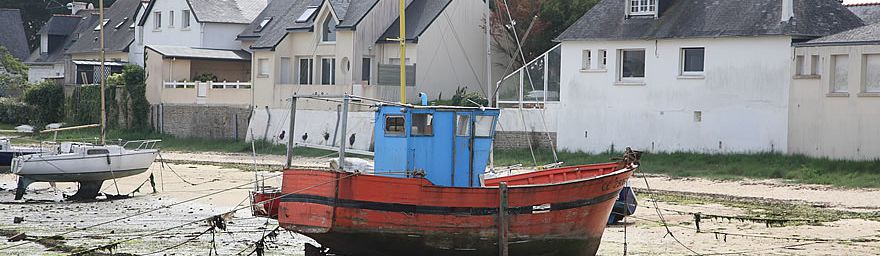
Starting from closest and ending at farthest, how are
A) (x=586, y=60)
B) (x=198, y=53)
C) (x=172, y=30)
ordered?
(x=586, y=60) < (x=198, y=53) < (x=172, y=30)

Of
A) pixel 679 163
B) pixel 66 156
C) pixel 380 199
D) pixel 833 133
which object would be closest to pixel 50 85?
pixel 66 156

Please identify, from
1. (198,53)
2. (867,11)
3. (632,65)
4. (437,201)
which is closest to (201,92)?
(198,53)

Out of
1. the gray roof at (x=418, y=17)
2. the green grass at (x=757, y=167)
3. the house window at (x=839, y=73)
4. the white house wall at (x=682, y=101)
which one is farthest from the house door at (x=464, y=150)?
the gray roof at (x=418, y=17)

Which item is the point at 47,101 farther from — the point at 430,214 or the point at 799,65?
the point at 430,214

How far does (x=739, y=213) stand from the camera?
97.5ft

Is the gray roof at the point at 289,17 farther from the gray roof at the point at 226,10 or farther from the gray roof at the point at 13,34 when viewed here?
the gray roof at the point at 13,34

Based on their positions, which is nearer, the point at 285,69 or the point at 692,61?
the point at 692,61

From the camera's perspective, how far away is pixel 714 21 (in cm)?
3997

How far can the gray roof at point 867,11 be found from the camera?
40853mm

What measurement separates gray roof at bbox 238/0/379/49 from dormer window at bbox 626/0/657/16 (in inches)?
516

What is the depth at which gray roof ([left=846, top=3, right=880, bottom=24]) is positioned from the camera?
134 feet

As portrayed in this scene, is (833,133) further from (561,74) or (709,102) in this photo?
(561,74)

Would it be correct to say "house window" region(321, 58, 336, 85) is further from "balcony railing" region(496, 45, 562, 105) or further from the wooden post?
the wooden post

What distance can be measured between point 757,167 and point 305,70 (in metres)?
23.3
